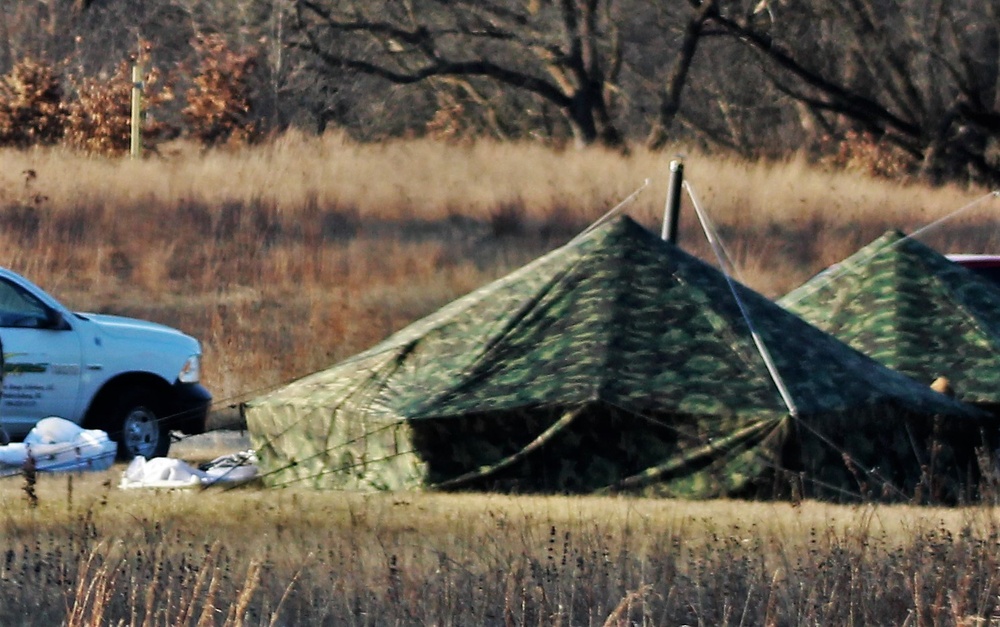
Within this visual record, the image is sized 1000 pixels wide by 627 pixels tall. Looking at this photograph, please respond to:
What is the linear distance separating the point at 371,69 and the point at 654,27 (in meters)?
7.85

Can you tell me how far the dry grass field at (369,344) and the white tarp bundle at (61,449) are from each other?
25 centimetres

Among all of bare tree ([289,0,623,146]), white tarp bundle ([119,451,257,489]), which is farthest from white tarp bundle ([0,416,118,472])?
bare tree ([289,0,623,146])

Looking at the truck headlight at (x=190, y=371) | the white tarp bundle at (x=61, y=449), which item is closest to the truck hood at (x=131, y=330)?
the truck headlight at (x=190, y=371)

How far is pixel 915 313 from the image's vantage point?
14.8 metres

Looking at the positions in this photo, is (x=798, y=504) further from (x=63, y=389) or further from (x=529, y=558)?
(x=63, y=389)

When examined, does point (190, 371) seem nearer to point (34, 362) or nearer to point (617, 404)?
point (34, 362)

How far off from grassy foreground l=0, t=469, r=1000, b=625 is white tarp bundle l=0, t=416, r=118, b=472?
96cm

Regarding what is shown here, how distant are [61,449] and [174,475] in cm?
88

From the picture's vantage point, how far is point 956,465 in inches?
511

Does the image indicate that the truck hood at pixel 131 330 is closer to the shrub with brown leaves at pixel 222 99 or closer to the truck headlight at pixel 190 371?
the truck headlight at pixel 190 371

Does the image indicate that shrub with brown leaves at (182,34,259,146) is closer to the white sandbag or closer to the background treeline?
the background treeline

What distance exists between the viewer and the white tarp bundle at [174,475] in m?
12.3

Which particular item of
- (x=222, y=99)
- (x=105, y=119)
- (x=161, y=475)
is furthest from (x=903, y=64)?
(x=161, y=475)

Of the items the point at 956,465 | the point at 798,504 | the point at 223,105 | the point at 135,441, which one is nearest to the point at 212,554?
the point at 798,504
